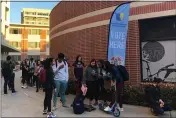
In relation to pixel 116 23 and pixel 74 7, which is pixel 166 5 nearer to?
pixel 116 23

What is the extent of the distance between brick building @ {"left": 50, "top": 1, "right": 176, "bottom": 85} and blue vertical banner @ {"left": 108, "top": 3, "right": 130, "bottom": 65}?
2.66 feet

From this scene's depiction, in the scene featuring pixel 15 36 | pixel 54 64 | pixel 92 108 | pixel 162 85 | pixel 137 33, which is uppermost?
pixel 15 36

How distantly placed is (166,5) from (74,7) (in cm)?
512

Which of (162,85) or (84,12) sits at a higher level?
(84,12)

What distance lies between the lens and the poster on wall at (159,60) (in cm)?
962

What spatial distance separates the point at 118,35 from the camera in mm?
9422

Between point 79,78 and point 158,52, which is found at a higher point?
point 158,52

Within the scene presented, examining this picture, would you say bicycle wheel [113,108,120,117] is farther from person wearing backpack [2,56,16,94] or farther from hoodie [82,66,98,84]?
person wearing backpack [2,56,16,94]

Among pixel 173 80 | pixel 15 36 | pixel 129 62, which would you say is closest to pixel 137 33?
pixel 129 62

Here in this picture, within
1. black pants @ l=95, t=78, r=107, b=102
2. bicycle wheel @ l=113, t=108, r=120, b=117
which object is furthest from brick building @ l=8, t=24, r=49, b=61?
bicycle wheel @ l=113, t=108, r=120, b=117

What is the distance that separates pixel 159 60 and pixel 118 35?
5.98ft

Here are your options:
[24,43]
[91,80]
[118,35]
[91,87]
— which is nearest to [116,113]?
[91,87]

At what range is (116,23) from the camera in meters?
9.44

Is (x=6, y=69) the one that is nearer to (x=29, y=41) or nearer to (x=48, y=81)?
(x=48, y=81)
